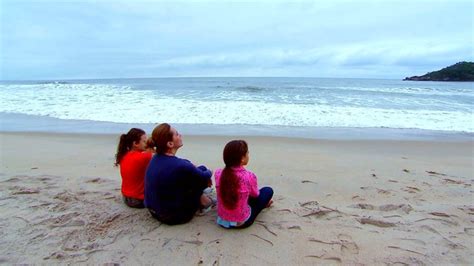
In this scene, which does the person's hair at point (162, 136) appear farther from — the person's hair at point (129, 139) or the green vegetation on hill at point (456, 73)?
the green vegetation on hill at point (456, 73)

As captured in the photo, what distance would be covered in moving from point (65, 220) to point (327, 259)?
2.59 m

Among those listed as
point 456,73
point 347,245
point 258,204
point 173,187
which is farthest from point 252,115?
point 456,73

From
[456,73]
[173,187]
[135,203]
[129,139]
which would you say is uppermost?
[456,73]

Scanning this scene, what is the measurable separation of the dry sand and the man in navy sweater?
0.16 metres

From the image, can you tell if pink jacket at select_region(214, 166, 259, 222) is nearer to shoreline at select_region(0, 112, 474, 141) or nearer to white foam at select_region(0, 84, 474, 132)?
shoreline at select_region(0, 112, 474, 141)

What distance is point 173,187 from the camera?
299 centimetres

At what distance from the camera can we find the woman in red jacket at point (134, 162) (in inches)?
134

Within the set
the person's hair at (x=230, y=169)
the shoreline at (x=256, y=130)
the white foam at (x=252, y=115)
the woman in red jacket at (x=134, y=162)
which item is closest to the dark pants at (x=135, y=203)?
the woman in red jacket at (x=134, y=162)

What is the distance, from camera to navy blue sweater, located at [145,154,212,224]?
2938 mm

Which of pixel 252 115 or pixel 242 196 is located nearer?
pixel 242 196

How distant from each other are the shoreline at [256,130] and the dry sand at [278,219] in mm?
2832

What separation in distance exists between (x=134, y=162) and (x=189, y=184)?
2.38 feet

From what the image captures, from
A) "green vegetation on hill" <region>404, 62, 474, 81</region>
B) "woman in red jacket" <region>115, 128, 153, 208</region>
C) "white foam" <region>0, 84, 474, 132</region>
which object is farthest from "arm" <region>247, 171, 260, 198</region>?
"green vegetation on hill" <region>404, 62, 474, 81</region>

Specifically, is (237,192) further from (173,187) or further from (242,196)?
(173,187)
